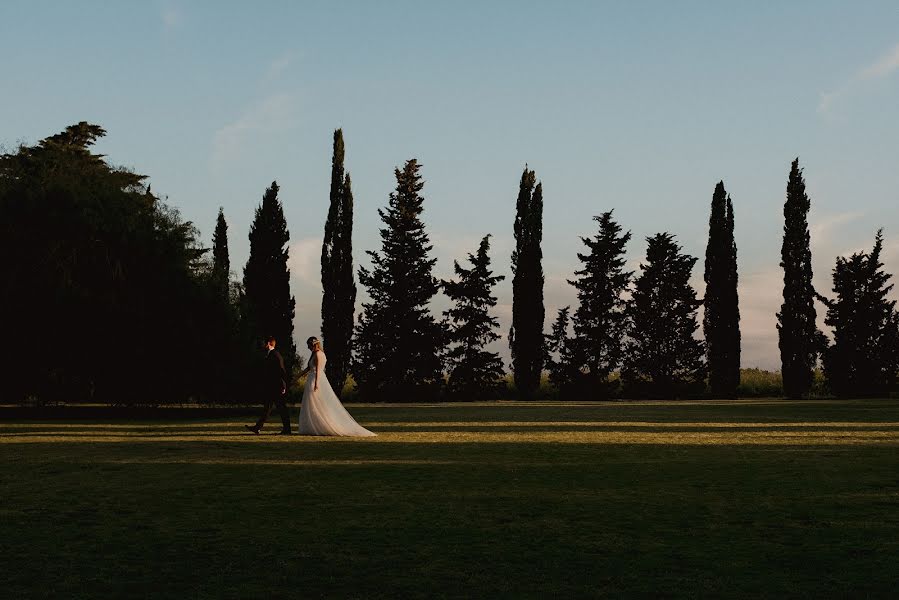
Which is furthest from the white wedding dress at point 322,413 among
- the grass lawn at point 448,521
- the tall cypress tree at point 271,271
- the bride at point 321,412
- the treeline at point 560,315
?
the tall cypress tree at point 271,271

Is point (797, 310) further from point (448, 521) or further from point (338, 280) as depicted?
point (448, 521)

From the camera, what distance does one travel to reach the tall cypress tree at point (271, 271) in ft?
199

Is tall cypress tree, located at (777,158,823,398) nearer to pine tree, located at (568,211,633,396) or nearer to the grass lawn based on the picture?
pine tree, located at (568,211,633,396)

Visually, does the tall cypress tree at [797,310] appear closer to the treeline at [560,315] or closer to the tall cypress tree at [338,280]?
the treeline at [560,315]

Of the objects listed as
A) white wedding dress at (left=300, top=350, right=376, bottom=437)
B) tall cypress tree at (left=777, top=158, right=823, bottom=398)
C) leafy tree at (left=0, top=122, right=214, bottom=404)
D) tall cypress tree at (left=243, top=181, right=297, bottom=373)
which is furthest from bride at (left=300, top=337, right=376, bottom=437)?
tall cypress tree at (left=777, top=158, right=823, bottom=398)

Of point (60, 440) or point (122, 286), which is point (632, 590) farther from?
point (122, 286)

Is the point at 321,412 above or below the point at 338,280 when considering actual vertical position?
below

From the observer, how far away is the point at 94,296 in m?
33.7

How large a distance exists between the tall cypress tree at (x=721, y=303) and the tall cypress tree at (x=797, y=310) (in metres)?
3.31

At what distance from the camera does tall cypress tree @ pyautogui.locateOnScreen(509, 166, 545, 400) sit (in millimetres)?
64125

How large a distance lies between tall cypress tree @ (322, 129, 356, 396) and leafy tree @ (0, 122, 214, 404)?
2501 cm

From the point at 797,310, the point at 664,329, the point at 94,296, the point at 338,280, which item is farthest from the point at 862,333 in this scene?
the point at 94,296

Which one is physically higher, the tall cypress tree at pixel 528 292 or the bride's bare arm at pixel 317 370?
the tall cypress tree at pixel 528 292

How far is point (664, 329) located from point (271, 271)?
2559 cm
